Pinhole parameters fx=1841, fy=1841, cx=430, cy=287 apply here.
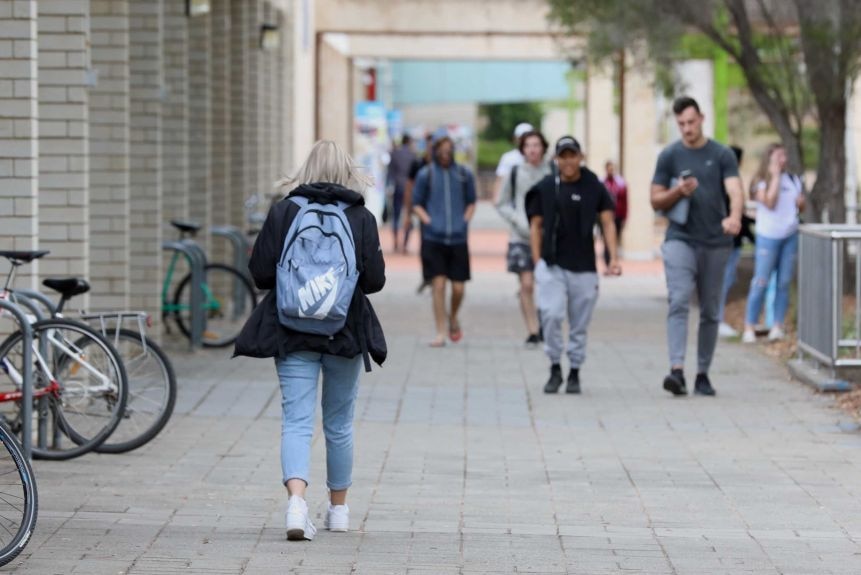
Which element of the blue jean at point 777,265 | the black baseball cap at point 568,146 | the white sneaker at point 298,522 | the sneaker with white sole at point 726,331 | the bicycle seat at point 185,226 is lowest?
the sneaker with white sole at point 726,331

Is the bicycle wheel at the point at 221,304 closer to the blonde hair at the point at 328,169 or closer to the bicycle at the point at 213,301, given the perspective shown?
the bicycle at the point at 213,301

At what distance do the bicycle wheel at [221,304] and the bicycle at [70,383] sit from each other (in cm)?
→ 513

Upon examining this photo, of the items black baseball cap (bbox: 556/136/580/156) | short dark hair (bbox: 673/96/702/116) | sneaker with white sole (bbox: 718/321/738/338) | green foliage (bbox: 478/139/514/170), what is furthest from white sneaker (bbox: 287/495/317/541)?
green foliage (bbox: 478/139/514/170)

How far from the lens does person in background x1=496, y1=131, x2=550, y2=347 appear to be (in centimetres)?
1509

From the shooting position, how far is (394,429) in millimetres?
10539

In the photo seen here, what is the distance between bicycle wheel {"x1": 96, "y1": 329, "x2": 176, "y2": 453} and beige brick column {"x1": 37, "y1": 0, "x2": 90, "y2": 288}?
170 cm

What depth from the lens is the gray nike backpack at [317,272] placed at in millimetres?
7043

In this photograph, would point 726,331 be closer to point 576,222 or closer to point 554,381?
point 554,381

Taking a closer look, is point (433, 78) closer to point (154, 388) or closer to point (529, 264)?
point (529, 264)

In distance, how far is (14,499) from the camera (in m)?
6.35

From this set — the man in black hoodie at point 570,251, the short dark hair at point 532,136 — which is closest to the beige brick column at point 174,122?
the short dark hair at point 532,136

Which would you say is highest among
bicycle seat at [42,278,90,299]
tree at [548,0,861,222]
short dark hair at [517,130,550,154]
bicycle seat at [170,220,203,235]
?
tree at [548,0,861,222]

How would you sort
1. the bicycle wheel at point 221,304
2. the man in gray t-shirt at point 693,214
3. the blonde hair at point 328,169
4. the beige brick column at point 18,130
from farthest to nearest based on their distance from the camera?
the bicycle wheel at point 221,304 < the man in gray t-shirt at point 693,214 < the beige brick column at point 18,130 < the blonde hair at point 328,169

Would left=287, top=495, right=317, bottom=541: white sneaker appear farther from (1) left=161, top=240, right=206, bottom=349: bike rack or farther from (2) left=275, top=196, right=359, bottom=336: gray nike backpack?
(1) left=161, top=240, right=206, bottom=349: bike rack
